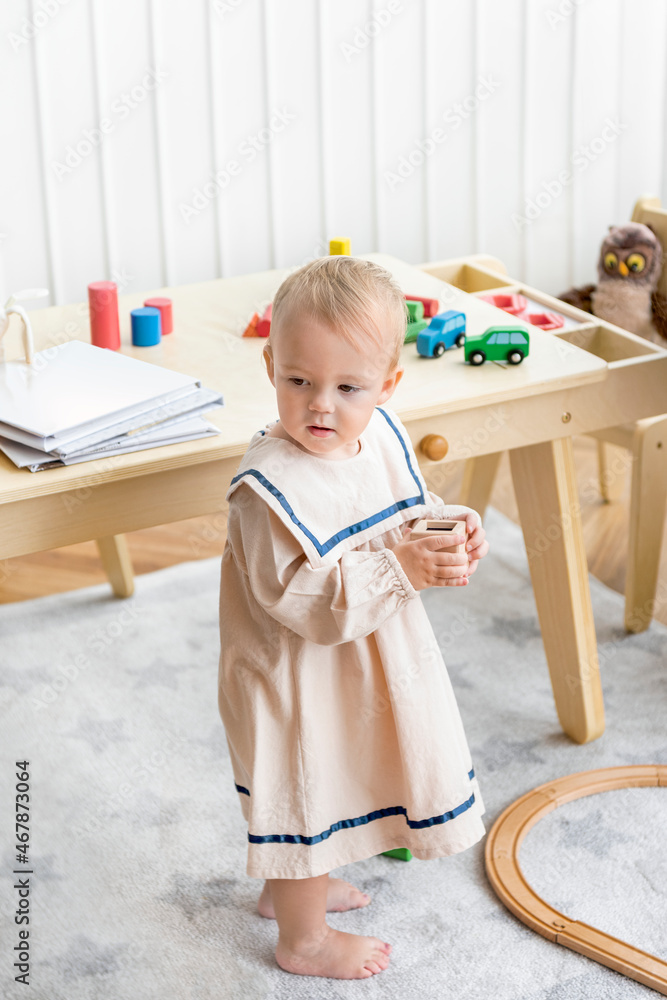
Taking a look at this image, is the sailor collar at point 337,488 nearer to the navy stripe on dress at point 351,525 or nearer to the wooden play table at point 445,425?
the navy stripe on dress at point 351,525

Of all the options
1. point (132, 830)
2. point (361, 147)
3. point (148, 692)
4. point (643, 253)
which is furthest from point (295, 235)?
point (132, 830)

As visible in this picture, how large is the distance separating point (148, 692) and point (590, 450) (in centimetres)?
159

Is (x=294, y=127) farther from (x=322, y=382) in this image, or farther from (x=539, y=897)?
(x=539, y=897)

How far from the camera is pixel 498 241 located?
121 inches

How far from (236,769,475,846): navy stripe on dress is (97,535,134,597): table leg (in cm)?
100

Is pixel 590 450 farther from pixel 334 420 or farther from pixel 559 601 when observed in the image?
pixel 334 420

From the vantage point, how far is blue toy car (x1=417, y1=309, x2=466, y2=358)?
5.31ft

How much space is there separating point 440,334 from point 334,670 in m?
0.61

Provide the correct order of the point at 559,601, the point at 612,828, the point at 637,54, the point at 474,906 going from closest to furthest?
the point at 474,906 < the point at 612,828 < the point at 559,601 < the point at 637,54

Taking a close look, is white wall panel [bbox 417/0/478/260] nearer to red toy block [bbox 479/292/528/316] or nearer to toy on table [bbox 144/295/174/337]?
red toy block [bbox 479/292/528/316]

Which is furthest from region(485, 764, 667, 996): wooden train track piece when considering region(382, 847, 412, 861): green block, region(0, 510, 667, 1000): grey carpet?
region(382, 847, 412, 861): green block

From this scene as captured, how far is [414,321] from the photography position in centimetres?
172
